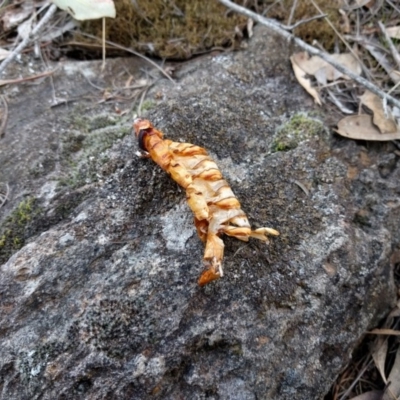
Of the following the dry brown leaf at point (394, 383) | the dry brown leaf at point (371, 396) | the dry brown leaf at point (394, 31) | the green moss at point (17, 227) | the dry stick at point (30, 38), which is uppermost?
the dry stick at point (30, 38)

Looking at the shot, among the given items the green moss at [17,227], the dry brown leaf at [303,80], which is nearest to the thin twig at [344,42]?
the dry brown leaf at [303,80]

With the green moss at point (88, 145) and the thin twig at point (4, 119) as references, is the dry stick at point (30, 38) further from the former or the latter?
the green moss at point (88, 145)

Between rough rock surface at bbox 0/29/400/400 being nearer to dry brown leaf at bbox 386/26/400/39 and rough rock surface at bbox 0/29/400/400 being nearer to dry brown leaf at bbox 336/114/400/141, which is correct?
dry brown leaf at bbox 336/114/400/141

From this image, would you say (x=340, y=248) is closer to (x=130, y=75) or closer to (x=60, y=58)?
(x=130, y=75)

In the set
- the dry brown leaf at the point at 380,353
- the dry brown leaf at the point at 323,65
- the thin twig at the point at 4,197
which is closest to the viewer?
the thin twig at the point at 4,197

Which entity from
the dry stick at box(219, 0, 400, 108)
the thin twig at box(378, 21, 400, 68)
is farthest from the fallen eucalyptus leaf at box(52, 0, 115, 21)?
the thin twig at box(378, 21, 400, 68)

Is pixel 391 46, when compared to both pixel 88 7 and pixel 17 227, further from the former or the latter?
pixel 17 227

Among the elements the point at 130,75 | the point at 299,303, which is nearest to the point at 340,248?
the point at 299,303
